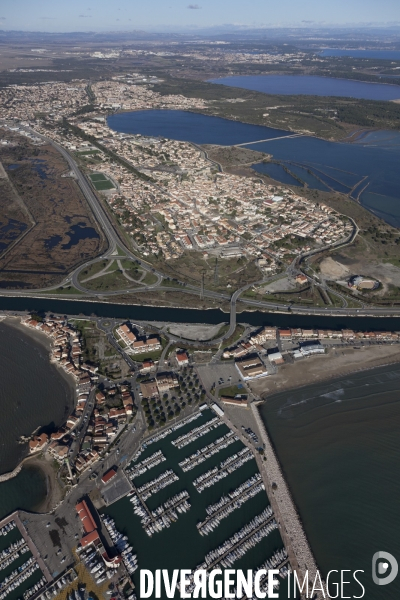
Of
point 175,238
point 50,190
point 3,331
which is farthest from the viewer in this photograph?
point 50,190

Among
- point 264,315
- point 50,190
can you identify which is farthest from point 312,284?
point 50,190

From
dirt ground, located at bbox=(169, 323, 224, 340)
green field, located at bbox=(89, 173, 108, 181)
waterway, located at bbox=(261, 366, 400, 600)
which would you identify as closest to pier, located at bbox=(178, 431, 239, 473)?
waterway, located at bbox=(261, 366, 400, 600)

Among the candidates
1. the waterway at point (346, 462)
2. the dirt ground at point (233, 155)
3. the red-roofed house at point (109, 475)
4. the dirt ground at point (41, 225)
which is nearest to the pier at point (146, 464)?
the red-roofed house at point (109, 475)

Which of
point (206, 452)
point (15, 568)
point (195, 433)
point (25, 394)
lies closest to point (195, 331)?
point (195, 433)

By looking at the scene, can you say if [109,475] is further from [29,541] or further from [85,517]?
[29,541]

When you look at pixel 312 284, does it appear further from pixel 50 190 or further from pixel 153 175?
pixel 50 190

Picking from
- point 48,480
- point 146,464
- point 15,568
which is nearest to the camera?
point 15,568

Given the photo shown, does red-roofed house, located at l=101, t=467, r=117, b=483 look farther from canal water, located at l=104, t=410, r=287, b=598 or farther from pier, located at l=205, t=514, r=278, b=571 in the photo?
pier, located at l=205, t=514, r=278, b=571
